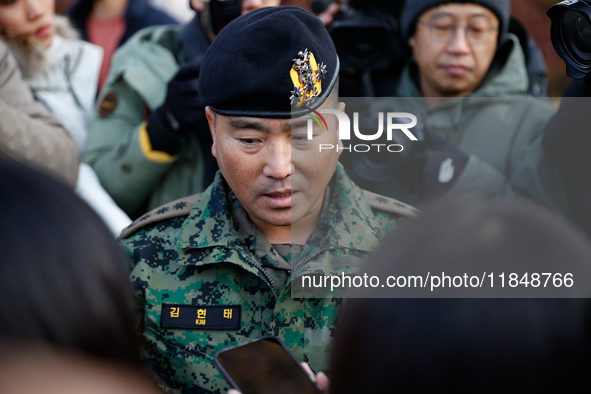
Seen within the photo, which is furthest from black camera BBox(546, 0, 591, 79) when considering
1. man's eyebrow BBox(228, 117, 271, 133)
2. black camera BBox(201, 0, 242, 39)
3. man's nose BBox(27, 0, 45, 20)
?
man's nose BBox(27, 0, 45, 20)

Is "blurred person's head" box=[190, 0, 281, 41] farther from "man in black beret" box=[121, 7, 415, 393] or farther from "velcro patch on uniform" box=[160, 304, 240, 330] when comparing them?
"velcro patch on uniform" box=[160, 304, 240, 330]

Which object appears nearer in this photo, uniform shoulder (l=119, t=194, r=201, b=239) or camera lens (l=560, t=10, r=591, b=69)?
camera lens (l=560, t=10, r=591, b=69)

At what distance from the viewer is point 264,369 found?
1.08 meters

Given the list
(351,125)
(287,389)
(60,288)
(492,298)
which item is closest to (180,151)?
(351,125)

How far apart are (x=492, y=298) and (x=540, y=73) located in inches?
98.8

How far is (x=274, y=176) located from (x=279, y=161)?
4 centimetres

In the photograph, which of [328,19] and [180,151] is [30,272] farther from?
[328,19]

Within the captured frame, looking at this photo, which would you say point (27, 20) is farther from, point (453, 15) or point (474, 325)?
point (474, 325)

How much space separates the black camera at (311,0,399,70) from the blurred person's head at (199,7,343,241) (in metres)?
0.84

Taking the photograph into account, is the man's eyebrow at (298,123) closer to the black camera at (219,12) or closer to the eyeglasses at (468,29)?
the black camera at (219,12)

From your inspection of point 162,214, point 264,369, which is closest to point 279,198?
point 162,214

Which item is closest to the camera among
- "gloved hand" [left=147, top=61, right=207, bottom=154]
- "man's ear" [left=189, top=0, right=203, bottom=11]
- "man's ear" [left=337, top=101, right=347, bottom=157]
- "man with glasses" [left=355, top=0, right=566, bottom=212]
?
"man's ear" [left=337, top=101, right=347, bottom=157]

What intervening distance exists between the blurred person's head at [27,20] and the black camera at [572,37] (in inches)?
83.2

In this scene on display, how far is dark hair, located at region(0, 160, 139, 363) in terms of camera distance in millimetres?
638
